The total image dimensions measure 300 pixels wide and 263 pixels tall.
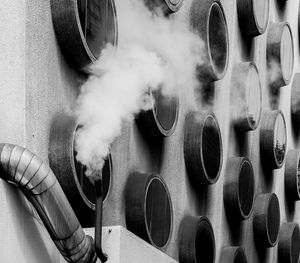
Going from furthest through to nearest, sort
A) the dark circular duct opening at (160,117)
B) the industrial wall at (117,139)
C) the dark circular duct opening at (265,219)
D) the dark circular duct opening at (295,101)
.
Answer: the dark circular duct opening at (295,101) → the dark circular duct opening at (265,219) → the dark circular duct opening at (160,117) → the industrial wall at (117,139)

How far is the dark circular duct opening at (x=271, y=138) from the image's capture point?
19.7 m

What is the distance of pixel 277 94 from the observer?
21.4 meters

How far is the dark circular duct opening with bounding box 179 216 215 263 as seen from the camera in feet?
47.6

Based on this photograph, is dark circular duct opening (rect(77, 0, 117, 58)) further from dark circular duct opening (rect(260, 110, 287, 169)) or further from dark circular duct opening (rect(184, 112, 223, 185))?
dark circular duct opening (rect(260, 110, 287, 169))

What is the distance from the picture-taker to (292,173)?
2206 centimetres

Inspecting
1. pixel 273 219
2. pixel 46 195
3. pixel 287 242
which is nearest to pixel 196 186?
pixel 273 219

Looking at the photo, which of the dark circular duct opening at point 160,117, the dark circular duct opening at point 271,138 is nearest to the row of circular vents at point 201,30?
the dark circular duct opening at point 271,138

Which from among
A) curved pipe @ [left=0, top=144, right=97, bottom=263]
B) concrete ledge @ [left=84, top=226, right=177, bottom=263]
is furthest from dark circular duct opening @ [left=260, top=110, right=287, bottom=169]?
curved pipe @ [left=0, top=144, right=97, bottom=263]

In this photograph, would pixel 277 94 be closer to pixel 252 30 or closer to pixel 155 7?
pixel 252 30

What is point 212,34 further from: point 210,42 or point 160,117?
point 160,117

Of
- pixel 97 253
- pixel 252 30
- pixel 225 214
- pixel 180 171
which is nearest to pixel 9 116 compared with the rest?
pixel 97 253

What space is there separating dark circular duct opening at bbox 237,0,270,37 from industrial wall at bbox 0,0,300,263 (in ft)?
0.81

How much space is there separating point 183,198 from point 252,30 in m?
5.06

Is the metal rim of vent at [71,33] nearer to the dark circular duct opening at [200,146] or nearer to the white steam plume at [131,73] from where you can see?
the white steam plume at [131,73]
